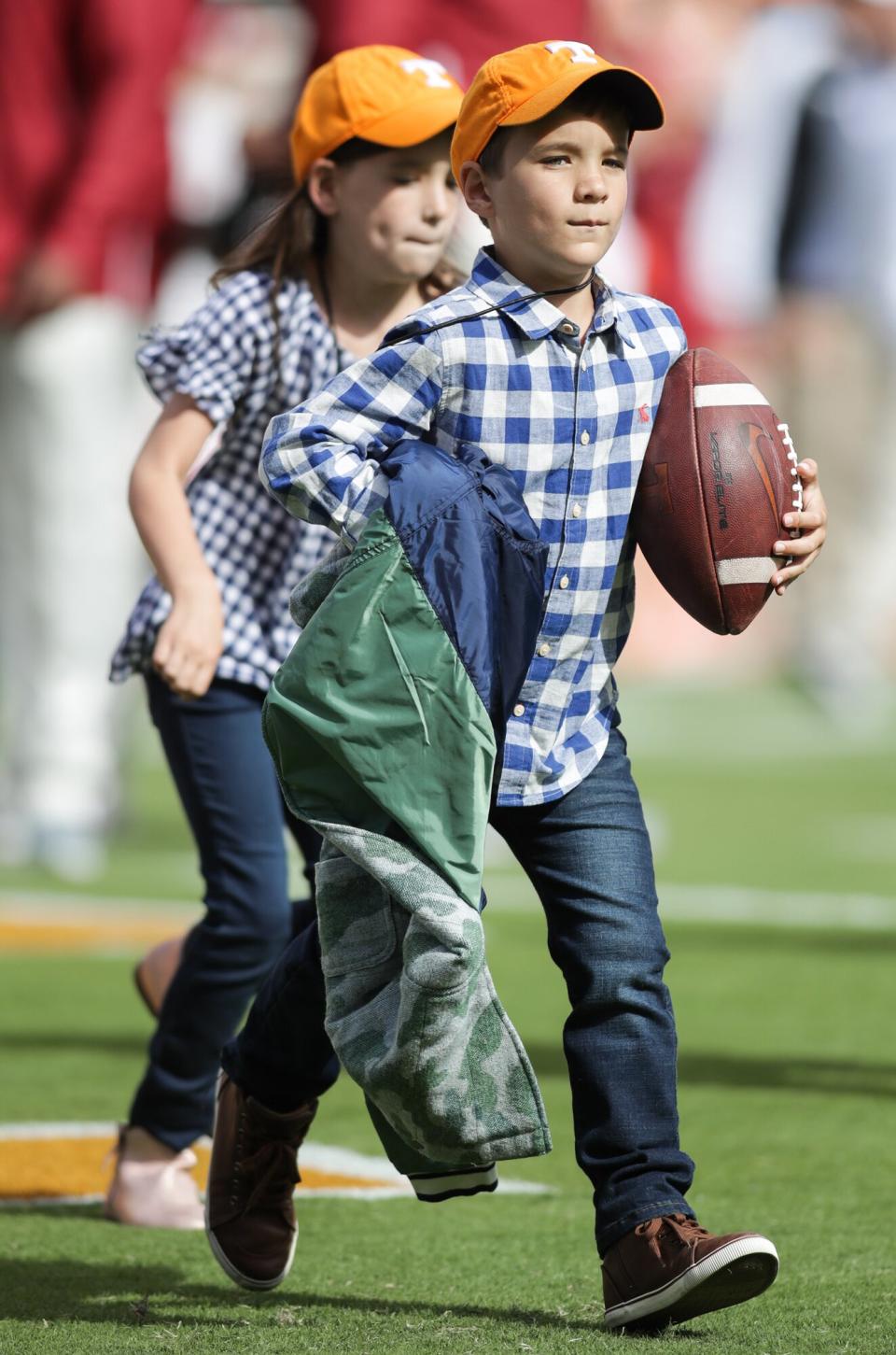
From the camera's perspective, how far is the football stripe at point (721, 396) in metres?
3.79

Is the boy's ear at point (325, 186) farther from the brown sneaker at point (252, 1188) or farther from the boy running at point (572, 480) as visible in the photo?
the brown sneaker at point (252, 1188)

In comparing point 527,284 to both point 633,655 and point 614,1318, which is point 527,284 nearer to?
point 614,1318

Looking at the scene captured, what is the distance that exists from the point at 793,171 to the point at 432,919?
1749cm

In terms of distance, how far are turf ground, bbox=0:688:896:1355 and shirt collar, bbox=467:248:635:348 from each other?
1.43 m

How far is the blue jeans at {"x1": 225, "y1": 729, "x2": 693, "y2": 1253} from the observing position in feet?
12.0

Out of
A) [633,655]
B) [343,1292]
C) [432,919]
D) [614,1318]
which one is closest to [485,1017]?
[432,919]

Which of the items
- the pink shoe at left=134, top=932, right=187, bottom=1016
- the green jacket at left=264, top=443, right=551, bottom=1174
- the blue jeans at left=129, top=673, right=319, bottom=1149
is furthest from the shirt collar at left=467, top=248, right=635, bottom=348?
the pink shoe at left=134, top=932, right=187, bottom=1016

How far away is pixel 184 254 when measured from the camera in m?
12.7

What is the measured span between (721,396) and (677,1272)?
1.26 m

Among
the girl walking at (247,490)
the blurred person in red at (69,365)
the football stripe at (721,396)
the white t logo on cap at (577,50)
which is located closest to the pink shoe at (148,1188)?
the girl walking at (247,490)

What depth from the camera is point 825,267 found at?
20328 mm

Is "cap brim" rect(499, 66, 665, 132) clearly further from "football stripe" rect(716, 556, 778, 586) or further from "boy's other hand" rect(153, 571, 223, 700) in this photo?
"boy's other hand" rect(153, 571, 223, 700)

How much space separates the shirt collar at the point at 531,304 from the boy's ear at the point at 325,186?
0.74 m

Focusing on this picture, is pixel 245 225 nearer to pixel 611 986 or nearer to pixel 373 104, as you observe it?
pixel 373 104
